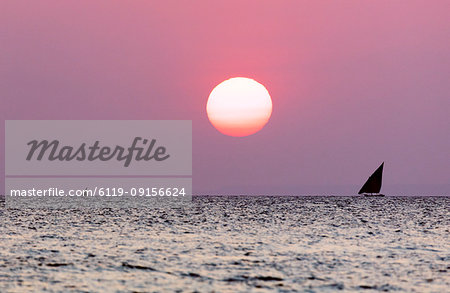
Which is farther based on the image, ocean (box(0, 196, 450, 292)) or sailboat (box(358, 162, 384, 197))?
sailboat (box(358, 162, 384, 197))

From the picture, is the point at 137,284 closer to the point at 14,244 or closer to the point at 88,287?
the point at 88,287

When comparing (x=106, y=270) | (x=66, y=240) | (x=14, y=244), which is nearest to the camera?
(x=106, y=270)

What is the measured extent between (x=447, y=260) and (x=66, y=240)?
29.9m

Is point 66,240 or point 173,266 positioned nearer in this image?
point 173,266

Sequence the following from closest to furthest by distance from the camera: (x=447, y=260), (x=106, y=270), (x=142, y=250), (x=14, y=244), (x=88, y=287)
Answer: (x=88, y=287), (x=106, y=270), (x=447, y=260), (x=142, y=250), (x=14, y=244)

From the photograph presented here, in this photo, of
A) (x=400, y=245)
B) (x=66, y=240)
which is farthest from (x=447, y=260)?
(x=66, y=240)

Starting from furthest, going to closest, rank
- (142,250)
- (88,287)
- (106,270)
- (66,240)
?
(66,240) < (142,250) < (106,270) < (88,287)

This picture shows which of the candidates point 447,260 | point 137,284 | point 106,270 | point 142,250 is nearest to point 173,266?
point 106,270

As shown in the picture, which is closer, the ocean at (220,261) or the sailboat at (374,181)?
the ocean at (220,261)

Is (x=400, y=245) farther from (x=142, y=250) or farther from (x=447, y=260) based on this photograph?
(x=142, y=250)

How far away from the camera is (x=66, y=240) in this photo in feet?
176

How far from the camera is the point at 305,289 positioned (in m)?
30.4

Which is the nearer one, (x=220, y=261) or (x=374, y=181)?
(x=220, y=261)

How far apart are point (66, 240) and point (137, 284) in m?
24.1
